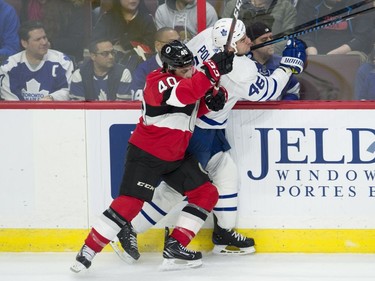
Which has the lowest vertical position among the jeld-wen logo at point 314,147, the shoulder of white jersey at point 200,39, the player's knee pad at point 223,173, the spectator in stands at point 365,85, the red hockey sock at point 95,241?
the red hockey sock at point 95,241

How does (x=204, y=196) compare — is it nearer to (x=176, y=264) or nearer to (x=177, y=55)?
(x=176, y=264)

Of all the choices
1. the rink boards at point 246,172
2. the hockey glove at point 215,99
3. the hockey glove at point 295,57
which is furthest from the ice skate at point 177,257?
the hockey glove at point 295,57

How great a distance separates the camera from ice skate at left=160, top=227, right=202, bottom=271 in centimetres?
507

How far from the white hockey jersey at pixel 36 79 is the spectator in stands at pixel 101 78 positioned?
0.06 metres

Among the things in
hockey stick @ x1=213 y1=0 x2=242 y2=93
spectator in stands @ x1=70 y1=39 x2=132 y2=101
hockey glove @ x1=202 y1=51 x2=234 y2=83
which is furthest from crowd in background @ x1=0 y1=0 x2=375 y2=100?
hockey glove @ x1=202 y1=51 x2=234 y2=83

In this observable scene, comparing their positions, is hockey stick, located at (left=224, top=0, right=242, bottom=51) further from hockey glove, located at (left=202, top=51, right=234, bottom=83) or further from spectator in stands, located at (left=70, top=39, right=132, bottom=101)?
spectator in stands, located at (left=70, top=39, right=132, bottom=101)

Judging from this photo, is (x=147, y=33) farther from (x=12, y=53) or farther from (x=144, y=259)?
(x=144, y=259)

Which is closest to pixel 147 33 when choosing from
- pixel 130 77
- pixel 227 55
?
pixel 130 77

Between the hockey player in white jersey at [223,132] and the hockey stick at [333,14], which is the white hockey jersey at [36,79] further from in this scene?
the hockey stick at [333,14]

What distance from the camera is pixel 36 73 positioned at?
538 cm

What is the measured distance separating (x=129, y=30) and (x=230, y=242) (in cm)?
118

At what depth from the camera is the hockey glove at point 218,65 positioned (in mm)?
4703

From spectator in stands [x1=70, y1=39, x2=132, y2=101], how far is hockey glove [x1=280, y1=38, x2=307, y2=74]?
2.61ft

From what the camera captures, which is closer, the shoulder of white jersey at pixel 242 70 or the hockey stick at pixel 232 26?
the hockey stick at pixel 232 26
